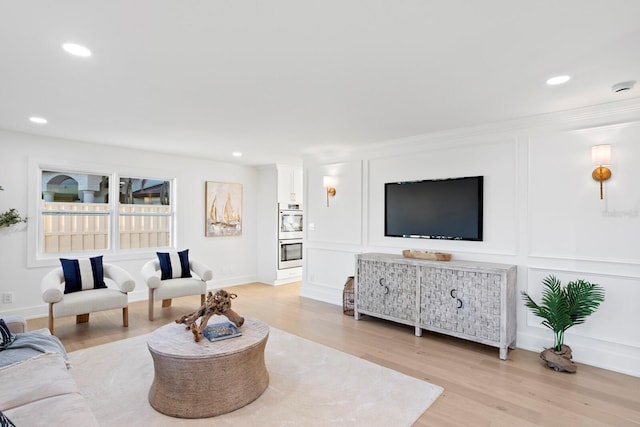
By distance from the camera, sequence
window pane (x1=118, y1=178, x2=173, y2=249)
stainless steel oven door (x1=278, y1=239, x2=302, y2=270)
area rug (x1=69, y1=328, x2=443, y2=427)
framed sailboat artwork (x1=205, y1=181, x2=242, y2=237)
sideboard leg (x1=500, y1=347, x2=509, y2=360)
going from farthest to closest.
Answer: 1. stainless steel oven door (x1=278, y1=239, x2=302, y2=270)
2. framed sailboat artwork (x1=205, y1=181, x2=242, y2=237)
3. window pane (x1=118, y1=178, x2=173, y2=249)
4. sideboard leg (x1=500, y1=347, x2=509, y2=360)
5. area rug (x1=69, y1=328, x2=443, y2=427)

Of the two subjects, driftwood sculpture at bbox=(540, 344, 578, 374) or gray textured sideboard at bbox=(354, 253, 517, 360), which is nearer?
driftwood sculpture at bbox=(540, 344, 578, 374)

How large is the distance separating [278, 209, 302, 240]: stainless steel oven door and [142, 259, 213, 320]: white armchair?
210 centimetres

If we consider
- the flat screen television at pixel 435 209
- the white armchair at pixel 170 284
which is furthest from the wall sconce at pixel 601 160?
the white armchair at pixel 170 284

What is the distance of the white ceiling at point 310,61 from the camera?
5.78 feet

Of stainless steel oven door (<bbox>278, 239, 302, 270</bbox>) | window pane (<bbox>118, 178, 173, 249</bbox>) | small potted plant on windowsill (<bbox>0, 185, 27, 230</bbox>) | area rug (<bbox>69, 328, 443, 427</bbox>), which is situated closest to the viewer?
area rug (<bbox>69, 328, 443, 427</bbox>)

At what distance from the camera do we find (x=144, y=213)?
18.6 ft

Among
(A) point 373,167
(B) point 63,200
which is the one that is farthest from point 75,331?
(A) point 373,167

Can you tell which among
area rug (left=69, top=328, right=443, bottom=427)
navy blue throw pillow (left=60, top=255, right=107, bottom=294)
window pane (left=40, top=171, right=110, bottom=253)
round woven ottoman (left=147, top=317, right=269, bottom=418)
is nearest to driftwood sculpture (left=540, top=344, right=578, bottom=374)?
area rug (left=69, top=328, right=443, bottom=427)

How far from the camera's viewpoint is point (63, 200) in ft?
16.1

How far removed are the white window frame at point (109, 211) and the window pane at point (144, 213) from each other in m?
0.06

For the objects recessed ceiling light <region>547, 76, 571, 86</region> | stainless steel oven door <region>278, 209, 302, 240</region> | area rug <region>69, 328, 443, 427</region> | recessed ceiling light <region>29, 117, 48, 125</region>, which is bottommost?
area rug <region>69, 328, 443, 427</region>

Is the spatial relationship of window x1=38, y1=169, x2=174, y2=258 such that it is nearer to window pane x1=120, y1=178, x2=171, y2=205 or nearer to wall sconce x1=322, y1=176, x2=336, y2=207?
window pane x1=120, y1=178, x2=171, y2=205

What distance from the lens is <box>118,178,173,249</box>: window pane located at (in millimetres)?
5449

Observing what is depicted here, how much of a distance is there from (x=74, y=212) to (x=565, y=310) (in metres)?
6.06
